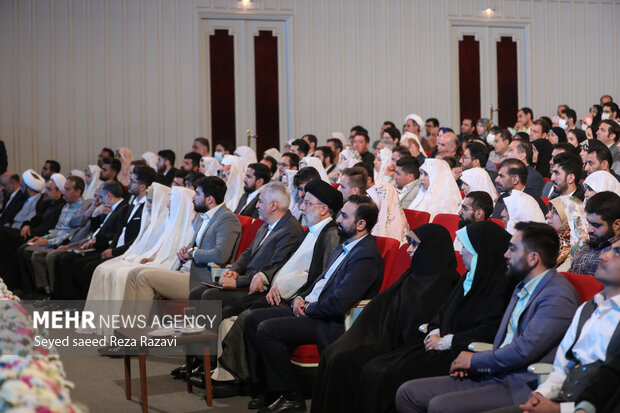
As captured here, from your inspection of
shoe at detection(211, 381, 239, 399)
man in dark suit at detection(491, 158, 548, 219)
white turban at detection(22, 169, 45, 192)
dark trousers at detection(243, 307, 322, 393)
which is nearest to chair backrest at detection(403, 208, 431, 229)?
man in dark suit at detection(491, 158, 548, 219)

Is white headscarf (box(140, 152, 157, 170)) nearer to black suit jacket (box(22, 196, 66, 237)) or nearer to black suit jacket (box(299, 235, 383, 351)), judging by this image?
black suit jacket (box(22, 196, 66, 237))

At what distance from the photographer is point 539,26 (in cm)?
1404

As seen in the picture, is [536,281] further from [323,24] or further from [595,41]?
[595,41]

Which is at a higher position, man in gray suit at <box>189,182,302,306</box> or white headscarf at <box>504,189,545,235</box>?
white headscarf at <box>504,189,545,235</box>

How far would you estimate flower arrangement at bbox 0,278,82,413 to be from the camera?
1646 mm

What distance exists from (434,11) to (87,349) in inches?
372

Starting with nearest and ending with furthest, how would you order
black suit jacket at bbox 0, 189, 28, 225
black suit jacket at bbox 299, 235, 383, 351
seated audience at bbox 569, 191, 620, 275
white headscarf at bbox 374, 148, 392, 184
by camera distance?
seated audience at bbox 569, 191, 620, 275
black suit jacket at bbox 299, 235, 383, 351
white headscarf at bbox 374, 148, 392, 184
black suit jacket at bbox 0, 189, 28, 225

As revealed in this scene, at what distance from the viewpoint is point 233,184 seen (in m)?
8.70

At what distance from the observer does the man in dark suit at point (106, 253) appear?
705 cm

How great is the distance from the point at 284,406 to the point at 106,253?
3.30 m

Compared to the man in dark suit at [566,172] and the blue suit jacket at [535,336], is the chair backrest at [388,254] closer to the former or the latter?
the blue suit jacket at [535,336]

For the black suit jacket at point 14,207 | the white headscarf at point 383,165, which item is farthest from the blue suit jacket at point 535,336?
the black suit jacket at point 14,207

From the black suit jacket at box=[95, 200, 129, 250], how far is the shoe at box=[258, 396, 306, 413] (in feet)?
11.5

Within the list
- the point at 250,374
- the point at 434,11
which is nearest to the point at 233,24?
the point at 434,11
